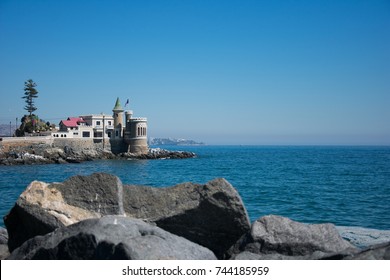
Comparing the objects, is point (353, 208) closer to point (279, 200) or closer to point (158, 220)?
point (279, 200)

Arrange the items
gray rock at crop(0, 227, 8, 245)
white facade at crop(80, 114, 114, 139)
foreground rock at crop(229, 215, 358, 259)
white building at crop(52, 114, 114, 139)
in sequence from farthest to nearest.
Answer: white facade at crop(80, 114, 114, 139) < white building at crop(52, 114, 114, 139) < gray rock at crop(0, 227, 8, 245) < foreground rock at crop(229, 215, 358, 259)

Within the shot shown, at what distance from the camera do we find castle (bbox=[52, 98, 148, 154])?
77438 mm

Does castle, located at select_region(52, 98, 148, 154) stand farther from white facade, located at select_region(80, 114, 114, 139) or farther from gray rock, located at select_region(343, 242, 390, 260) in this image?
gray rock, located at select_region(343, 242, 390, 260)

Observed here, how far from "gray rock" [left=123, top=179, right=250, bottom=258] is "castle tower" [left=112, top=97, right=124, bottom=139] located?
241 feet

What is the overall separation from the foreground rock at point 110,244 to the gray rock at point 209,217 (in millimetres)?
1334

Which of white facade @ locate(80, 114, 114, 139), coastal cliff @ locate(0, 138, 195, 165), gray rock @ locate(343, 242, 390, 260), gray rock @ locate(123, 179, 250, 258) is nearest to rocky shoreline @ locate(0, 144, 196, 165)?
coastal cliff @ locate(0, 138, 195, 165)

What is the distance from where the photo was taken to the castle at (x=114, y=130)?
77.4 m

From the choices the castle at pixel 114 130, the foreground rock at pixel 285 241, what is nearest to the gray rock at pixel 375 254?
the foreground rock at pixel 285 241

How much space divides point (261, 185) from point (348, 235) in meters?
17.2

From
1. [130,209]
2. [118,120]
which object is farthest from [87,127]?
[130,209]

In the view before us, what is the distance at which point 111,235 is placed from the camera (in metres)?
5.60

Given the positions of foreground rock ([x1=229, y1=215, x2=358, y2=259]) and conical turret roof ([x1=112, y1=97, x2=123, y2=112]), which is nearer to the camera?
foreground rock ([x1=229, y1=215, x2=358, y2=259])

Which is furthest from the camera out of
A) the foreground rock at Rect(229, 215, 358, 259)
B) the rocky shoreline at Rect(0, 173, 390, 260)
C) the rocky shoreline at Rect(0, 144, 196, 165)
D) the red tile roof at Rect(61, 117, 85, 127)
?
the red tile roof at Rect(61, 117, 85, 127)
